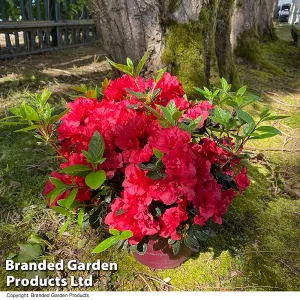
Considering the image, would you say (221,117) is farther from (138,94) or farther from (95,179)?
(95,179)

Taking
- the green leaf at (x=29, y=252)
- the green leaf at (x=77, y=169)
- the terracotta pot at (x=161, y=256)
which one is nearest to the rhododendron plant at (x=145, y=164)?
the green leaf at (x=77, y=169)

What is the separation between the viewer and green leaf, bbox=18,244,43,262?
1.56 m

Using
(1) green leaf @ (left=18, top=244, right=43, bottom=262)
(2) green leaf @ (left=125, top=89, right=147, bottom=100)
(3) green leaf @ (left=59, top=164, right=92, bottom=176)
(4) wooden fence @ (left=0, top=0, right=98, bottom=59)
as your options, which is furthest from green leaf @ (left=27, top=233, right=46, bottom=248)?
(4) wooden fence @ (left=0, top=0, right=98, bottom=59)

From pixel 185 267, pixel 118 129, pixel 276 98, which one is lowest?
pixel 185 267

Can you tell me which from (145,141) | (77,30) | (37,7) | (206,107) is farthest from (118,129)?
(77,30)

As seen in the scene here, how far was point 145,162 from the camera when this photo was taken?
3.65 feet

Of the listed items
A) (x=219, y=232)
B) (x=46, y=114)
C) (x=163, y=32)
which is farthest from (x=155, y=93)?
(x=163, y=32)

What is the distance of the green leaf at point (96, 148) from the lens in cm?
104

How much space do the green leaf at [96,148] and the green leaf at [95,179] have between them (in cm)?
5

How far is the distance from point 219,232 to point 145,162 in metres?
0.94

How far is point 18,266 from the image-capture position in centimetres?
154

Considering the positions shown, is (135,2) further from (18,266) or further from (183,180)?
(18,266)

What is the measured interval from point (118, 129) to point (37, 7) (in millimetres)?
5885

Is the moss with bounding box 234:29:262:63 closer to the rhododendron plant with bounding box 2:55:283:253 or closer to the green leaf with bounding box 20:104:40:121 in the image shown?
the rhododendron plant with bounding box 2:55:283:253
